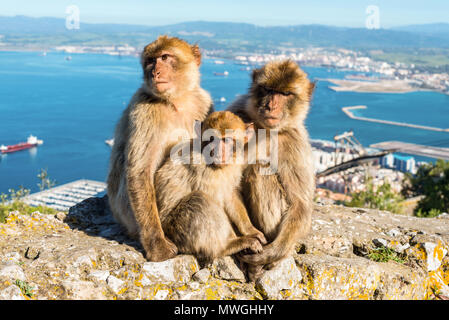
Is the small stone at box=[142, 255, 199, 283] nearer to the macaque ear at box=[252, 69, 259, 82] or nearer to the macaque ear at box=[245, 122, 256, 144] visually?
the macaque ear at box=[245, 122, 256, 144]

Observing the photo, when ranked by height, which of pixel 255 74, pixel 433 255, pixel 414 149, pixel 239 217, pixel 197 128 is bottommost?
pixel 414 149

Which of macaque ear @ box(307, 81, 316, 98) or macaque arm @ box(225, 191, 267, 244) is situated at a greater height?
macaque ear @ box(307, 81, 316, 98)

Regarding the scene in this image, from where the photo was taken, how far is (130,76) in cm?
7069

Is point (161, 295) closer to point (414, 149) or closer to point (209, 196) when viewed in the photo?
point (209, 196)

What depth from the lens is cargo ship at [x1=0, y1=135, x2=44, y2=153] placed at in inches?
1465

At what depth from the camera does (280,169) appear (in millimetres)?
3055

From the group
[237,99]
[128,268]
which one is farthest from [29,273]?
[237,99]

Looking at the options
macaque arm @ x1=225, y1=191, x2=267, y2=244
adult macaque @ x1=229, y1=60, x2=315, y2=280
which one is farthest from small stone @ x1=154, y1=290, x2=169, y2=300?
macaque arm @ x1=225, y1=191, x2=267, y2=244

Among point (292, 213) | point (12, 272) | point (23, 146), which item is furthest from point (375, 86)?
point (12, 272)

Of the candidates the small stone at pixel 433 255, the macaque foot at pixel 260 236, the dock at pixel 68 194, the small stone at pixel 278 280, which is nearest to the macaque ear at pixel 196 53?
the macaque foot at pixel 260 236

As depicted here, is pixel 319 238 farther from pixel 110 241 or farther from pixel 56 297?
pixel 56 297

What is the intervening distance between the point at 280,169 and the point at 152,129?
3.16ft

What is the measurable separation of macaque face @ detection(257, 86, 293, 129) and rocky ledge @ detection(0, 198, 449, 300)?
0.99m

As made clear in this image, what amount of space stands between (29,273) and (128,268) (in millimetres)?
570
